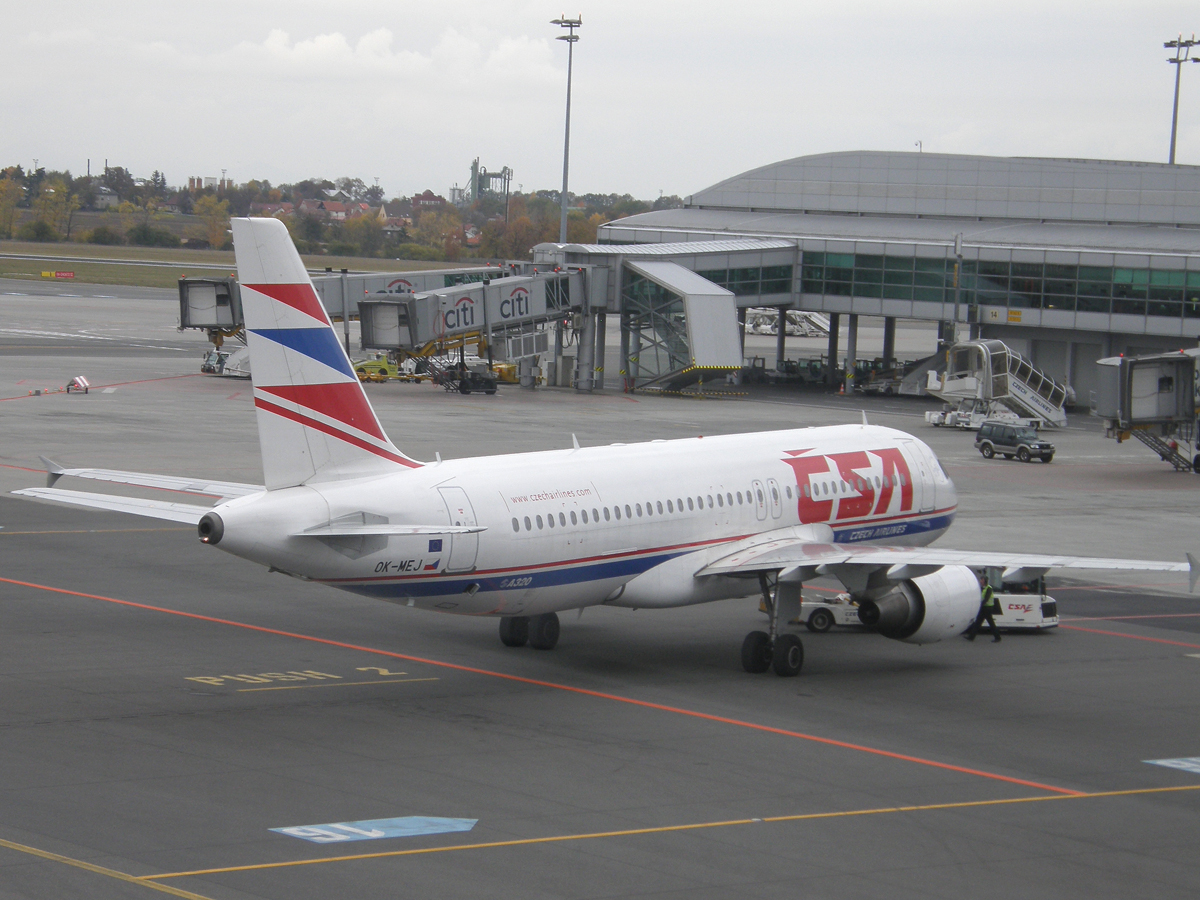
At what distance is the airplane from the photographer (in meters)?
23.7

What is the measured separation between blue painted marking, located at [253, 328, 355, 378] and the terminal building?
67.0m

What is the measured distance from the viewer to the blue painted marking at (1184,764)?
23047mm

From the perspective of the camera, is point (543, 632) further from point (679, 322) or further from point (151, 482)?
point (679, 322)

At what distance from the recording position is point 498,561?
25.7 meters

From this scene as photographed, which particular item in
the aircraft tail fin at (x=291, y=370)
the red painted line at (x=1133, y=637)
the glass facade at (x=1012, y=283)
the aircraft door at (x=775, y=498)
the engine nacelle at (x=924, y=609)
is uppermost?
the glass facade at (x=1012, y=283)

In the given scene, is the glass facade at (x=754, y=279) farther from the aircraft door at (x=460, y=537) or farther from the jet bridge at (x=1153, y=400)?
the aircraft door at (x=460, y=537)

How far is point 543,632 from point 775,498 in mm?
6132

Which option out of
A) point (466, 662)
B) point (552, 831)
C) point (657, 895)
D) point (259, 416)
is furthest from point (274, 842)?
point (466, 662)

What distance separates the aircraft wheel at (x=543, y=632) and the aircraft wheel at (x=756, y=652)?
4.12m

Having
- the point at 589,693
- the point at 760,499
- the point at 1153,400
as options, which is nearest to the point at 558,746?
the point at 589,693

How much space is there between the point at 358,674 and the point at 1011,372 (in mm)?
63295

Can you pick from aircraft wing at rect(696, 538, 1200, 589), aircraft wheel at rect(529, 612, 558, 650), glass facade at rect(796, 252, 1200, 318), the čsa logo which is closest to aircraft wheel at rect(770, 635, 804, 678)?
aircraft wing at rect(696, 538, 1200, 589)

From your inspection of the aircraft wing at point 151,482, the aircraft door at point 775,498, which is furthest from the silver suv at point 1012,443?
the aircraft wing at point 151,482

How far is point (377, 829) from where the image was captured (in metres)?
18.4
